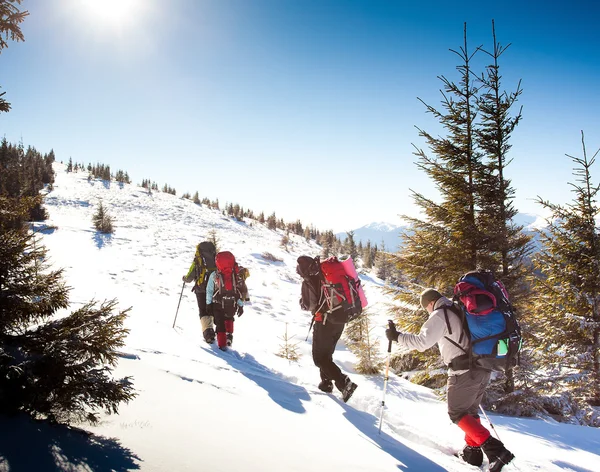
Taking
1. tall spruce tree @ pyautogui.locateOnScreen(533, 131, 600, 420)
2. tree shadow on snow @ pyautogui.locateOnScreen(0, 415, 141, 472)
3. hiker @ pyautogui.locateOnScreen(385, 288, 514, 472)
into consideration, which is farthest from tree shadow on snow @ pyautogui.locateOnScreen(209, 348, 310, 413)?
tall spruce tree @ pyautogui.locateOnScreen(533, 131, 600, 420)

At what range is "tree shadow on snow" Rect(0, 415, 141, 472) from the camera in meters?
1.70

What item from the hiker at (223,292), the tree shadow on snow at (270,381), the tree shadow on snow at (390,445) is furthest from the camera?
the hiker at (223,292)

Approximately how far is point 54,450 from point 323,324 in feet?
12.2

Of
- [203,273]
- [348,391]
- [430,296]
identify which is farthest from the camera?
[203,273]

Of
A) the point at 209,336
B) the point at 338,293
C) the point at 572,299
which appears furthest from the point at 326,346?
the point at 572,299

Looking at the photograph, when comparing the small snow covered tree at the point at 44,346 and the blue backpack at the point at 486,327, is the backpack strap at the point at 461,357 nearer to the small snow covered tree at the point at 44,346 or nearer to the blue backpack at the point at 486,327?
the blue backpack at the point at 486,327

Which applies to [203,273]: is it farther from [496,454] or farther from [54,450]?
[496,454]

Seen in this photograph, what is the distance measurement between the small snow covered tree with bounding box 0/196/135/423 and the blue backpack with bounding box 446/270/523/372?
362 centimetres

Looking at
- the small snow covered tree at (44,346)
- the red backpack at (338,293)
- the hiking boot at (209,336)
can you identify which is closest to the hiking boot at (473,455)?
the red backpack at (338,293)

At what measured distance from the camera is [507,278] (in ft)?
23.1

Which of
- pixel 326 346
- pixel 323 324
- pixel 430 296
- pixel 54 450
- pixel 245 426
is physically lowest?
pixel 245 426

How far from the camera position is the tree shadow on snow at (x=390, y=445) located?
329 centimetres

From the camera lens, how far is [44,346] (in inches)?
83.3

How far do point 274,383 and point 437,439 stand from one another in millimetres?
2489
